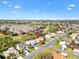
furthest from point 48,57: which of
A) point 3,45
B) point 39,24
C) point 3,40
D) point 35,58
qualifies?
point 39,24

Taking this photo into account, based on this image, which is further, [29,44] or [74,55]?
[29,44]

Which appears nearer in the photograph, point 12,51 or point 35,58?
point 35,58

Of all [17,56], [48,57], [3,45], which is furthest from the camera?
[3,45]

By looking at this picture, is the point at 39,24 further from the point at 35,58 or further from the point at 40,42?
the point at 35,58

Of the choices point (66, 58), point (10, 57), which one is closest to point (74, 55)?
point (66, 58)

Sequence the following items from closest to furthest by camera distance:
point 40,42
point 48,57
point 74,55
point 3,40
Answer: point 48,57
point 74,55
point 3,40
point 40,42

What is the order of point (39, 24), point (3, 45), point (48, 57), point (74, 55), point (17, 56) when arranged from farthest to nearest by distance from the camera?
point (39, 24) < point (3, 45) < point (74, 55) < point (17, 56) < point (48, 57)

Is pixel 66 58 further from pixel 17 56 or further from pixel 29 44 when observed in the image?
pixel 29 44
